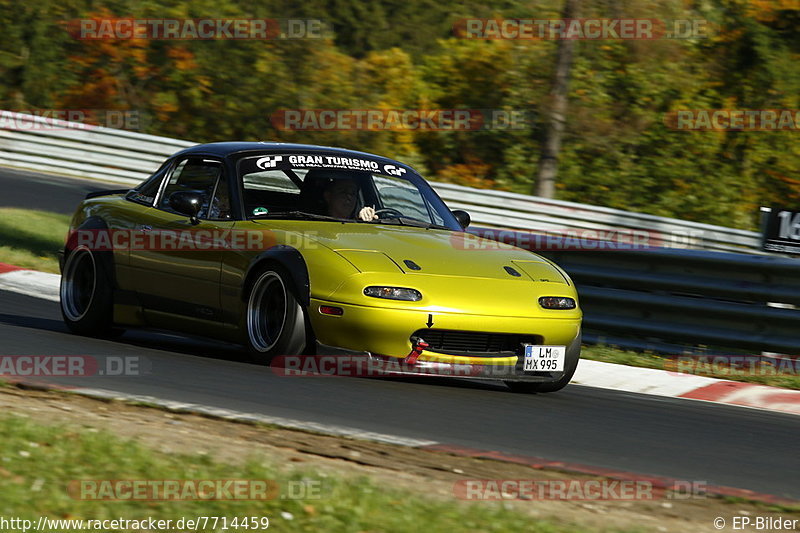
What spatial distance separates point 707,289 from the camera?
977 cm

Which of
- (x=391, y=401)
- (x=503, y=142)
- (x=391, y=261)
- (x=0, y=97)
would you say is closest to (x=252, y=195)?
(x=391, y=261)

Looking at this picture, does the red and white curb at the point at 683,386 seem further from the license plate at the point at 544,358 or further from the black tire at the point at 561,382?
the license plate at the point at 544,358

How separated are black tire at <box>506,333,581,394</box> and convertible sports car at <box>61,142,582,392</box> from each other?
0.01 meters

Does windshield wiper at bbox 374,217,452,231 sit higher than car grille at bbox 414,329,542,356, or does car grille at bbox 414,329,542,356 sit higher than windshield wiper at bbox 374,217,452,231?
windshield wiper at bbox 374,217,452,231

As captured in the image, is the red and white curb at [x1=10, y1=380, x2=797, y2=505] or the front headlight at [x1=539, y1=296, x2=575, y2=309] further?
the front headlight at [x1=539, y1=296, x2=575, y2=309]

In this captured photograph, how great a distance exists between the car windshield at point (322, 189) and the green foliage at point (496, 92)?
20.5 meters

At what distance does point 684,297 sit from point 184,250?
424 cm

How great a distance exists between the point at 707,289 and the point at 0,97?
94.2 ft

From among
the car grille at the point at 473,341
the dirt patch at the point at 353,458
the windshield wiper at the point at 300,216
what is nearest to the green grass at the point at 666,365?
the car grille at the point at 473,341

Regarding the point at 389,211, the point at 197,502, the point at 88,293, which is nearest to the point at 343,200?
the point at 389,211

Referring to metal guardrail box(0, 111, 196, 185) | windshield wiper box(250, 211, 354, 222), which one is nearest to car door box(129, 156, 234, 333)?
A: windshield wiper box(250, 211, 354, 222)

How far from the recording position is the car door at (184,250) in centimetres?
786

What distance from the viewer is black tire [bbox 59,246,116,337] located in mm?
8680

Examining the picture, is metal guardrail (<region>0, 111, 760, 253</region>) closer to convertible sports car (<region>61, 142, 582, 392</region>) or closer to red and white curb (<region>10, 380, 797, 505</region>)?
convertible sports car (<region>61, 142, 582, 392</region>)
